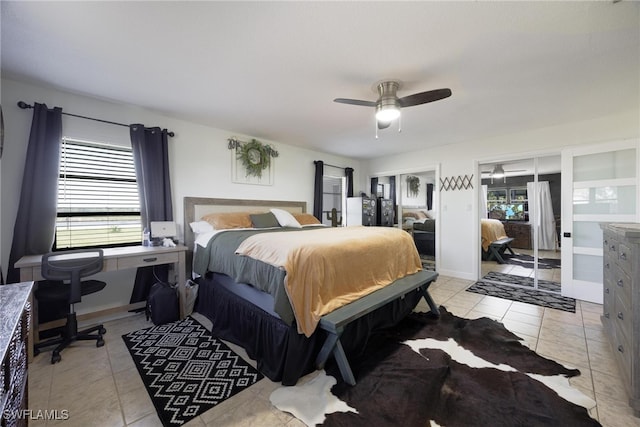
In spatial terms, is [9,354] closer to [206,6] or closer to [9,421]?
[9,421]

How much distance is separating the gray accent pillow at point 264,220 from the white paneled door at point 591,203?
409 centimetres

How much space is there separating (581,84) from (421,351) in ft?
9.62

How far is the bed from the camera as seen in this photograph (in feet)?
5.90

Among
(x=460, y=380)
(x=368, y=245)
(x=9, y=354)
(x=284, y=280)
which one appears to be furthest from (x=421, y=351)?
(x=9, y=354)

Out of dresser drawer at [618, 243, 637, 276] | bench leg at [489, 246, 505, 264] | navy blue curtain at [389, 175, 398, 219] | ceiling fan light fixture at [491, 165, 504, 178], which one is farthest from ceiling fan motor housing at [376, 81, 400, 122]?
bench leg at [489, 246, 505, 264]

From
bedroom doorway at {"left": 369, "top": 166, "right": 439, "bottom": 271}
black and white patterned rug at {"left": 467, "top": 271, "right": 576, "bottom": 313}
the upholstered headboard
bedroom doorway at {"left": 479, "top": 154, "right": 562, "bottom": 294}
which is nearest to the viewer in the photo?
black and white patterned rug at {"left": 467, "top": 271, "right": 576, "bottom": 313}

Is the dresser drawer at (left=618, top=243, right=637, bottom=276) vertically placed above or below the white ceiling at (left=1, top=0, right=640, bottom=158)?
below

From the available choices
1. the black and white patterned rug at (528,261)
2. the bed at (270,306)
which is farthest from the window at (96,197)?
the black and white patterned rug at (528,261)

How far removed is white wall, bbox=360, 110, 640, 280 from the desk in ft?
14.1

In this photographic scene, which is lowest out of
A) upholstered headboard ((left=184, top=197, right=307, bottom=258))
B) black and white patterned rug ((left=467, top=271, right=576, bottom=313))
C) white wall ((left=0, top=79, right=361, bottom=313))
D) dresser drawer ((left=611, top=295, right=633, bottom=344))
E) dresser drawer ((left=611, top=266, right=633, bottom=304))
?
black and white patterned rug ((left=467, top=271, right=576, bottom=313))

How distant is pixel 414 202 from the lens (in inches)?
247

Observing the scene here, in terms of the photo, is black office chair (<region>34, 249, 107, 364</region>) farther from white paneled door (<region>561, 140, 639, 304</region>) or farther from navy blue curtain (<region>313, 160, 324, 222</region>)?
white paneled door (<region>561, 140, 639, 304</region>)

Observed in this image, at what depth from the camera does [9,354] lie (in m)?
0.85

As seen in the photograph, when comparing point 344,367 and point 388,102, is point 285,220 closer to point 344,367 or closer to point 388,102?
point 388,102
